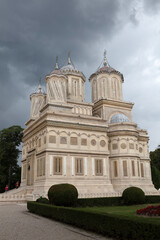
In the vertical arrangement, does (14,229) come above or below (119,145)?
below

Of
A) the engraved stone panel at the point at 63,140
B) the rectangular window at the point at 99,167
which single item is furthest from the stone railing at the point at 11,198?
the rectangular window at the point at 99,167

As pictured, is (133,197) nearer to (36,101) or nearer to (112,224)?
(112,224)

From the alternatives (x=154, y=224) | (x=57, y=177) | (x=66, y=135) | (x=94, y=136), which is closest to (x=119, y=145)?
(x=94, y=136)

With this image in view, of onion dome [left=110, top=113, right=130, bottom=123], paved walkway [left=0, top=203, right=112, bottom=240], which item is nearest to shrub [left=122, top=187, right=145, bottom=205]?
paved walkway [left=0, top=203, right=112, bottom=240]

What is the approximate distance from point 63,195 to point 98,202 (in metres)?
4.64

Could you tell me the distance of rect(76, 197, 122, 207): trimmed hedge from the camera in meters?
17.6

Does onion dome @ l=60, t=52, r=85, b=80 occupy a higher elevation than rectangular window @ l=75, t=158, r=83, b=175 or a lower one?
A: higher

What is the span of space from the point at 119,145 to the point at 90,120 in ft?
17.5

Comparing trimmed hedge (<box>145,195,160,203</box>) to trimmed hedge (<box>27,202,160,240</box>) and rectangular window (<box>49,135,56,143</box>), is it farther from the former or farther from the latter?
rectangular window (<box>49,135,56,143</box>)

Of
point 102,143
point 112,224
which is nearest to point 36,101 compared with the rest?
point 102,143

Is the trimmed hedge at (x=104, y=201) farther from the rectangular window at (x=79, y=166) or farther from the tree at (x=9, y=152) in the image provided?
the tree at (x=9, y=152)

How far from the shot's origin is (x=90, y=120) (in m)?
31.0

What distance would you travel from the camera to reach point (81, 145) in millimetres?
29203

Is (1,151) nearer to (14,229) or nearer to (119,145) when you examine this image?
(119,145)
